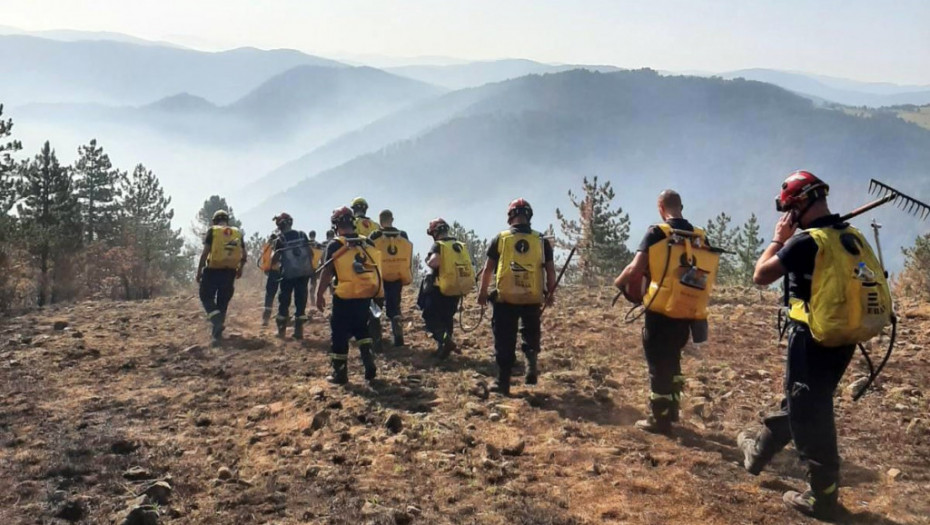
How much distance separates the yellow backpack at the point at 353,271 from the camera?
7.82 meters

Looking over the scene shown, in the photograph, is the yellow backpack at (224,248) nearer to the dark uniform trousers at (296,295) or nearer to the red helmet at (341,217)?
the dark uniform trousers at (296,295)

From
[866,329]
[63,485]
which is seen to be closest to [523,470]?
[866,329]

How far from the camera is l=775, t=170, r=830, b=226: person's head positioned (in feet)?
13.6

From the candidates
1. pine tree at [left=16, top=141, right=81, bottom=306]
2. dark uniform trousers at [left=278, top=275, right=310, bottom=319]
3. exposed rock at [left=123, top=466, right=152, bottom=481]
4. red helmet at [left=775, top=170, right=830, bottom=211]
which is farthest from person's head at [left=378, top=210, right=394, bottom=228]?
pine tree at [left=16, top=141, right=81, bottom=306]

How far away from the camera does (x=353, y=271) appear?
7836mm

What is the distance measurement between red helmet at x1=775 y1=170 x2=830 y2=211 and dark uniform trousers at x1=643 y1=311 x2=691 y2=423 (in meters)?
1.65

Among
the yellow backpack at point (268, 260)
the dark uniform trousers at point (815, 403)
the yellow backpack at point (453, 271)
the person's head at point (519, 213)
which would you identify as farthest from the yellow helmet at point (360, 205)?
the dark uniform trousers at point (815, 403)

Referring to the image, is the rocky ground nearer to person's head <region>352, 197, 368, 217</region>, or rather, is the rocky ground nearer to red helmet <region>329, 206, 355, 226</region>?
red helmet <region>329, 206, 355, 226</region>

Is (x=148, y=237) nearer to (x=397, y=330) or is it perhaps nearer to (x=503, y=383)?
(x=397, y=330)

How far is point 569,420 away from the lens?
6172 mm

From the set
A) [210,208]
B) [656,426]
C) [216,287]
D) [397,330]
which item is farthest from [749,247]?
[210,208]

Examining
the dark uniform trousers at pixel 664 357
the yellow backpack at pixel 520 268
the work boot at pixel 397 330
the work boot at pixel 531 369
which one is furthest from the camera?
the work boot at pixel 397 330

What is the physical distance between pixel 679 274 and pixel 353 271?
4.04 m

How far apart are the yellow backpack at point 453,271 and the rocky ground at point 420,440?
1068mm
